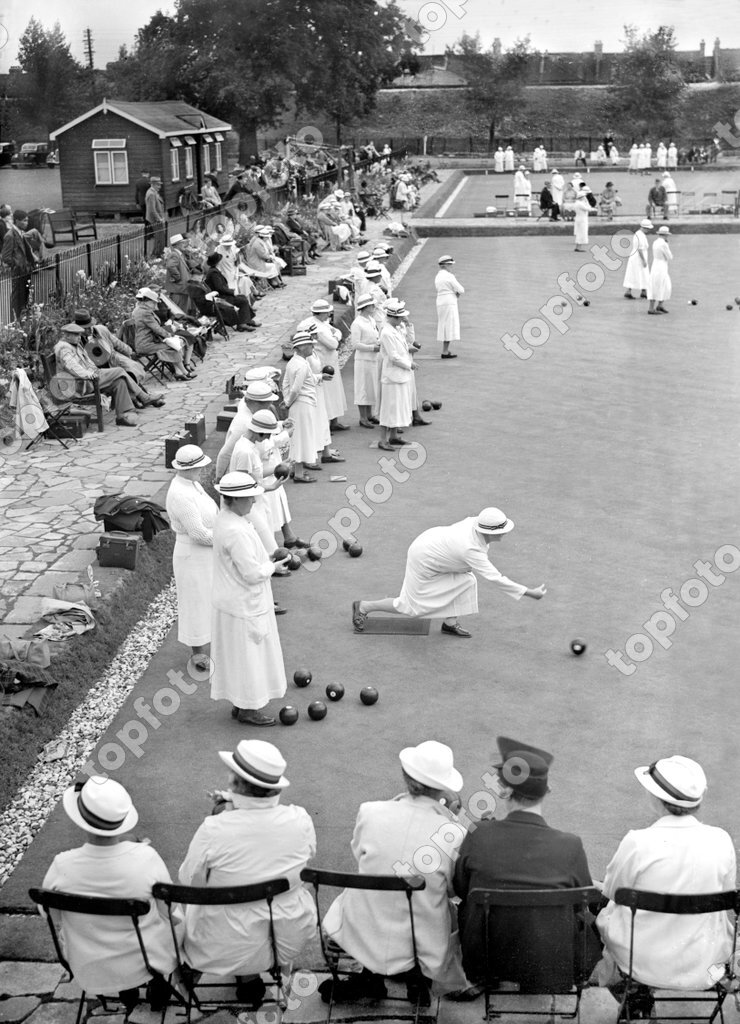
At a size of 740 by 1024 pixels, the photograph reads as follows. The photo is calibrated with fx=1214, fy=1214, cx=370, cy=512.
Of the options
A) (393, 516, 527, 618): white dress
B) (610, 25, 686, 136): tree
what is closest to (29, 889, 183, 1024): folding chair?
(393, 516, 527, 618): white dress

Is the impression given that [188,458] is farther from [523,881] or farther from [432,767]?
[523,881]

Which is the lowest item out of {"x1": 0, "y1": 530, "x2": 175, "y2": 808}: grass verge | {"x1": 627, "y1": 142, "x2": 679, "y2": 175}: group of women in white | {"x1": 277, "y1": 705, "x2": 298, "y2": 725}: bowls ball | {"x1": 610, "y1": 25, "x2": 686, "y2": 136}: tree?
{"x1": 277, "y1": 705, "x2": 298, "y2": 725}: bowls ball

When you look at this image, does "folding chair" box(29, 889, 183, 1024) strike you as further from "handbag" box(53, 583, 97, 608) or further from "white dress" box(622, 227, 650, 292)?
"white dress" box(622, 227, 650, 292)

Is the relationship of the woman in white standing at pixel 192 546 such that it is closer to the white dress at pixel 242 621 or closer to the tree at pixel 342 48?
the white dress at pixel 242 621

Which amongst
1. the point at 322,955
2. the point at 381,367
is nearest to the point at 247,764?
the point at 322,955

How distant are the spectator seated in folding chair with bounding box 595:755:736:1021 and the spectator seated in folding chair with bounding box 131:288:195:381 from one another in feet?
40.3

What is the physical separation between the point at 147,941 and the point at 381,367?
32.9 feet

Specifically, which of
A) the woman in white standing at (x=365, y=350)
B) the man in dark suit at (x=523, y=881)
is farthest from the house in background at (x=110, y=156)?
the man in dark suit at (x=523, y=881)

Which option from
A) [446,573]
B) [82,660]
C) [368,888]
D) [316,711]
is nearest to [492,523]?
[446,573]

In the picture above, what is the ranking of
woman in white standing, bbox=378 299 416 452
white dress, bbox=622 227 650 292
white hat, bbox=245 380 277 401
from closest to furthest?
white hat, bbox=245 380 277 401
woman in white standing, bbox=378 299 416 452
white dress, bbox=622 227 650 292

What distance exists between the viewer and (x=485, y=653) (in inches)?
355

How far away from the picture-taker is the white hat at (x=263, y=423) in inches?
380

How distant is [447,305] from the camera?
18.5 metres

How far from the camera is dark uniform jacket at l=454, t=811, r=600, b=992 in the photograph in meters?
4.98
